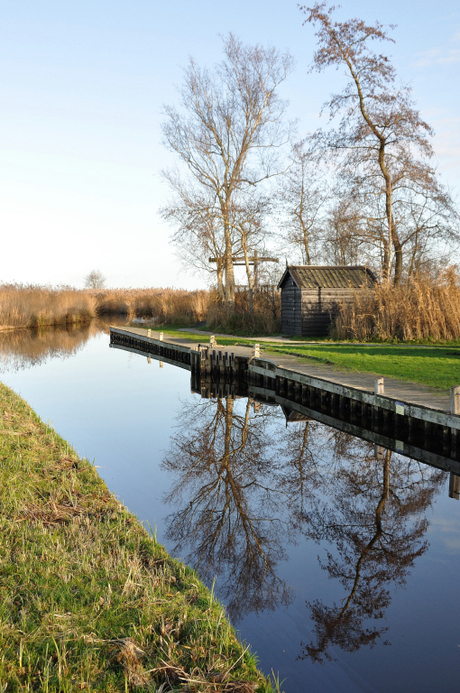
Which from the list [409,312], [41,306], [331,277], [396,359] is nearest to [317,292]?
[331,277]

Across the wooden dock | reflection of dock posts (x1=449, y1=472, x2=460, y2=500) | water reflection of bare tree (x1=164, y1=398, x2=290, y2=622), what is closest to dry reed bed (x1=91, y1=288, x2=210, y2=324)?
the wooden dock

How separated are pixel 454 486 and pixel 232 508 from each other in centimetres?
313

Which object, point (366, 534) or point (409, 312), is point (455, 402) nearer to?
point (366, 534)

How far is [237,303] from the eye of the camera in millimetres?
28984

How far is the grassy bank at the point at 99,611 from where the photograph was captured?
3.08 meters

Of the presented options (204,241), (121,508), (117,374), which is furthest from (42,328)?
(121,508)

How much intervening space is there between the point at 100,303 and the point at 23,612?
5022 cm

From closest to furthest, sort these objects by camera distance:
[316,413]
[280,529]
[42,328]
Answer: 1. [280,529]
2. [316,413]
3. [42,328]

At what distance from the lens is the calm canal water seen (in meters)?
4.26

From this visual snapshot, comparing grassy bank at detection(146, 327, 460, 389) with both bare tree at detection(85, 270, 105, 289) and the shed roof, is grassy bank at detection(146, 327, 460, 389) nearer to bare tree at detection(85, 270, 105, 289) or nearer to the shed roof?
the shed roof

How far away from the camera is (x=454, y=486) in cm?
788

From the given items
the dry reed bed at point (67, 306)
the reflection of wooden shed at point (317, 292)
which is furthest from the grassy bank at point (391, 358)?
the dry reed bed at point (67, 306)

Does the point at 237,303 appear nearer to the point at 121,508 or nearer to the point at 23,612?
the point at 121,508

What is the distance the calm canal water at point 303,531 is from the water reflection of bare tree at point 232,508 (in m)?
0.02
